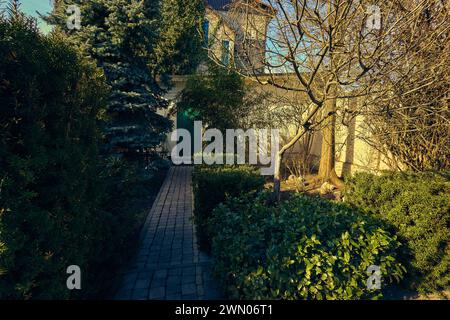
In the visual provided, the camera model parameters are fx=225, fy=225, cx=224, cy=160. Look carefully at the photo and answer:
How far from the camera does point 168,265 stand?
324cm

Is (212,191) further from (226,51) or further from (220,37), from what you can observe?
(220,37)

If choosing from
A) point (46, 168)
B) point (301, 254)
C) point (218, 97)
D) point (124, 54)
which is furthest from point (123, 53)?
point (301, 254)

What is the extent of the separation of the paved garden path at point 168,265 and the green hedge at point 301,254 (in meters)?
0.45

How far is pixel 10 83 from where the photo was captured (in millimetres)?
1627

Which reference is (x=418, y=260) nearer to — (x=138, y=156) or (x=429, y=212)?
(x=429, y=212)

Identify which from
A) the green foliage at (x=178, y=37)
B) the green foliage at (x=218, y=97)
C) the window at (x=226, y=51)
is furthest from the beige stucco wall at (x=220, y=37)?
the green foliage at (x=178, y=37)

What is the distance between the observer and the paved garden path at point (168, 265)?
2684 mm

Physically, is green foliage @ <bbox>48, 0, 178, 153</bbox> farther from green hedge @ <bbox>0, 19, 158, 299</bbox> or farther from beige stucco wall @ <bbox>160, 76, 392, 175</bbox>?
green hedge @ <bbox>0, 19, 158, 299</bbox>

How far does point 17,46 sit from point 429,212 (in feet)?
14.0

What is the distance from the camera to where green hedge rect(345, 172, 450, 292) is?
2.62m

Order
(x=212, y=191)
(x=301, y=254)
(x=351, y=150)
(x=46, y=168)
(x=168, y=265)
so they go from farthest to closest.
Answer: (x=351, y=150), (x=212, y=191), (x=168, y=265), (x=301, y=254), (x=46, y=168)

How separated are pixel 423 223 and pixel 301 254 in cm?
162

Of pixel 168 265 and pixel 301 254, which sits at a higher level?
pixel 301 254
